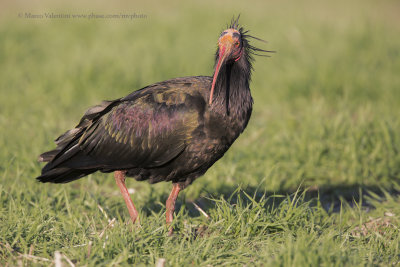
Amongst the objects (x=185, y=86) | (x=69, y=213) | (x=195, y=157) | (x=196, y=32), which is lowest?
(x=69, y=213)

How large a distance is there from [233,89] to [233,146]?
2.36m

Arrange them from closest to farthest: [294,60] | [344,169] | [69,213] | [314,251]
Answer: [314,251] → [69,213] → [344,169] → [294,60]

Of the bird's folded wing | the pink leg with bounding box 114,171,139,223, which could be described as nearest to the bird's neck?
the bird's folded wing

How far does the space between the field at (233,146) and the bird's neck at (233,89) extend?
76cm

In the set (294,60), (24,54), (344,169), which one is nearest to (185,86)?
(344,169)

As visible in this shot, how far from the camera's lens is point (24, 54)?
9977 millimetres

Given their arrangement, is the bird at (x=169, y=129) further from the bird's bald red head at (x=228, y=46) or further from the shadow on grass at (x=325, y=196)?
the shadow on grass at (x=325, y=196)

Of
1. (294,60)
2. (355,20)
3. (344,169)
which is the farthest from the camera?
(355,20)

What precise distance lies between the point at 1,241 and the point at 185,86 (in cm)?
198

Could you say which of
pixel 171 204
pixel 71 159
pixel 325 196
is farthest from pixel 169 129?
pixel 325 196

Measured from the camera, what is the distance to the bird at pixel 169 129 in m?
4.63

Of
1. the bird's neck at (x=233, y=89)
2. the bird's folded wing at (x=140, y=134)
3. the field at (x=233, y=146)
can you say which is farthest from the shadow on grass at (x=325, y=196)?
the bird's neck at (x=233, y=89)

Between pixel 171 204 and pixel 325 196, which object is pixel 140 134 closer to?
pixel 171 204

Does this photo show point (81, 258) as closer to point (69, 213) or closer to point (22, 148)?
point (69, 213)
